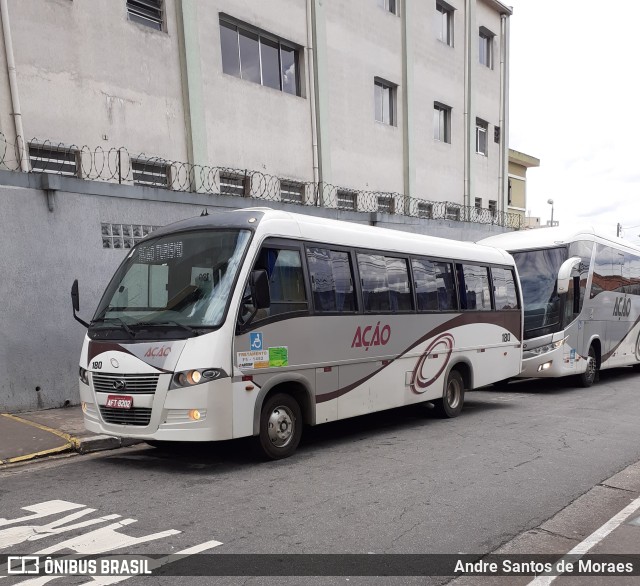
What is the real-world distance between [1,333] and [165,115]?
5.83 metres

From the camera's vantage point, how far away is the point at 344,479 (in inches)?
253

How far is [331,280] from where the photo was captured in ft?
26.1

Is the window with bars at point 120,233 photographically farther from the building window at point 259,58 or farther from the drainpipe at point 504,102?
the drainpipe at point 504,102

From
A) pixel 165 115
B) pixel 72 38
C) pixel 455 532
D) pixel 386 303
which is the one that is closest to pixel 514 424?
pixel 386 303

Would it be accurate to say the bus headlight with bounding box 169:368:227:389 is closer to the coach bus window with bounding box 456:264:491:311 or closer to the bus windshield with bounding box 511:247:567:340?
the coach bus window with bounding box 456:264:491:311

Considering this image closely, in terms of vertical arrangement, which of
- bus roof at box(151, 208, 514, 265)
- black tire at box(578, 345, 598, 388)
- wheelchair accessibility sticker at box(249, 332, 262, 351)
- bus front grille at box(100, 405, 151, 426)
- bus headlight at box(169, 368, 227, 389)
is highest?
bus roof at box(151, 208, 514, 265)

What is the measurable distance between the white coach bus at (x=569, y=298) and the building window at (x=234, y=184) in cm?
562

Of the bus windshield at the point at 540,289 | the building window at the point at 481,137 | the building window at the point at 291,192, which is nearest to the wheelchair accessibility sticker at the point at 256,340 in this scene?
the bus windshield at the point at 540,289

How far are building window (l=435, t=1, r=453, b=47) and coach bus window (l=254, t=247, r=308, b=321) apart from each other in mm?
17995

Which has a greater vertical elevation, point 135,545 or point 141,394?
point 141,394

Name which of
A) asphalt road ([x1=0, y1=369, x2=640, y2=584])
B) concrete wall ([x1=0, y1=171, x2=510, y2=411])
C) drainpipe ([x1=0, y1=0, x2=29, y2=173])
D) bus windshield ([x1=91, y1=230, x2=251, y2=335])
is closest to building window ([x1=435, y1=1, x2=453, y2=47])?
concrete wall ([x1=0, y1=171, x2=510, y2=411])

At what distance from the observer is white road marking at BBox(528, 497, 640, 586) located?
418cm

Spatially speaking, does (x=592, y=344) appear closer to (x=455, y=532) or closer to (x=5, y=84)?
(x=455, y=532)

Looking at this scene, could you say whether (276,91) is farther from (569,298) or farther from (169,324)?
(169,324)
